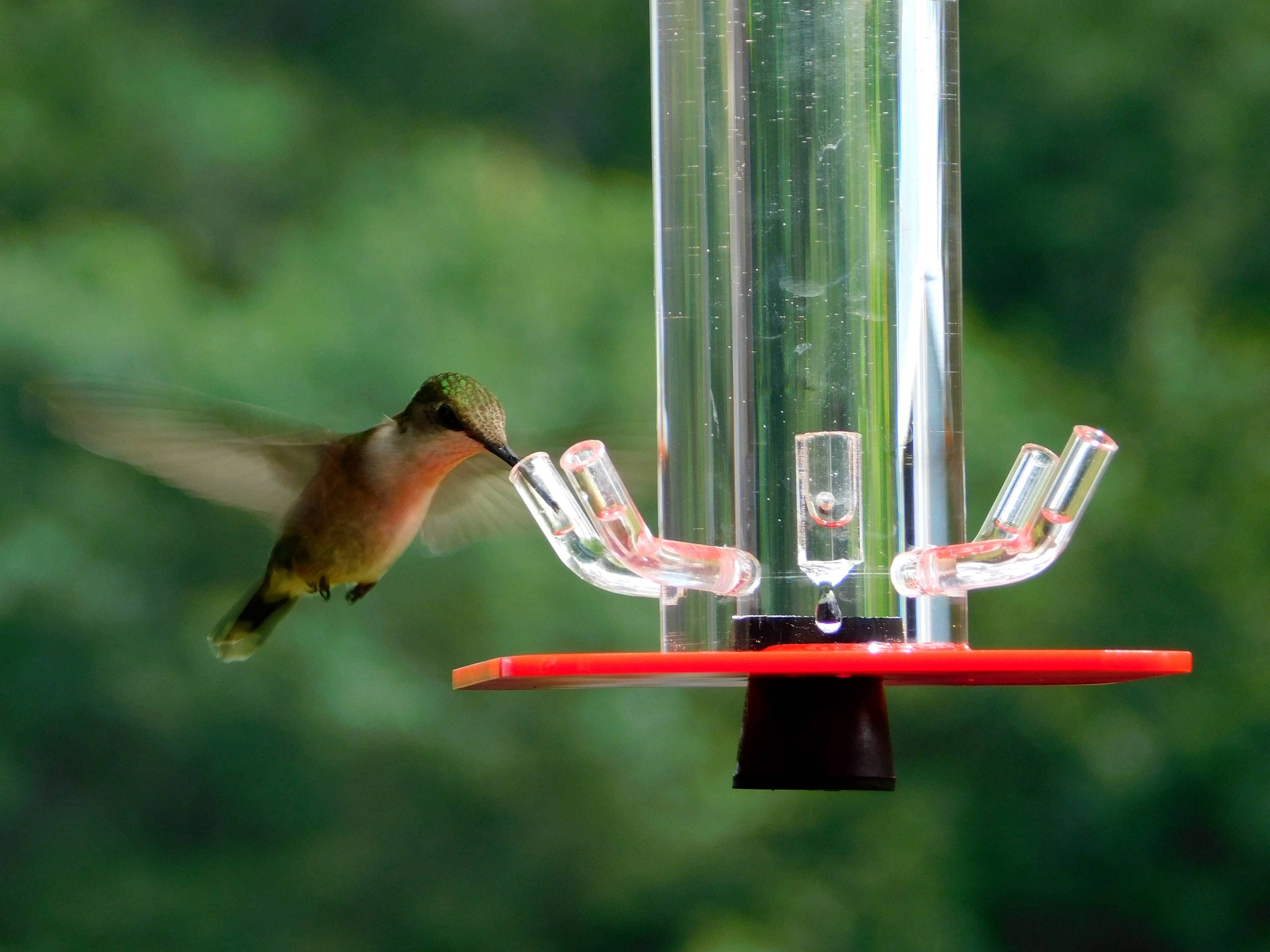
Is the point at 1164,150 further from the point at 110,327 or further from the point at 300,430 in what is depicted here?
the point at 300,430

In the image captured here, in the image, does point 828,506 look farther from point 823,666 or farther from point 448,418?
point 448,418

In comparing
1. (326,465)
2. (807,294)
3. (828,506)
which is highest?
(807,294)

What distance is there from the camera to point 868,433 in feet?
6.03

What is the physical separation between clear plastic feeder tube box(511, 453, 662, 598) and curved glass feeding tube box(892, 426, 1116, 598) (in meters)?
0.29

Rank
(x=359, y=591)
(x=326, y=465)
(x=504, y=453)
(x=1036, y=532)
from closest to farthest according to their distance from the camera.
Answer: (x=1036, y=532) → (x=504, y=453) → (x=326, y=465) → (x=359, y=591)

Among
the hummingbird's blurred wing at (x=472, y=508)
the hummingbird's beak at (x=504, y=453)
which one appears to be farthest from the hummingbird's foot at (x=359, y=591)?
the hummingbird's beak at (x=504, y=453)

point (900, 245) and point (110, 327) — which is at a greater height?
point (110, 327)

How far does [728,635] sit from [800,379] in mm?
278

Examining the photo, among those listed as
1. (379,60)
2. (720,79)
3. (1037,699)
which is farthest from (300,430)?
(379,60)

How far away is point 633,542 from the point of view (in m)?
1.67

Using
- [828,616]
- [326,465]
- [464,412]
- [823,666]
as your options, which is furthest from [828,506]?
[326,465]

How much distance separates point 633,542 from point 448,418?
740 millimetres

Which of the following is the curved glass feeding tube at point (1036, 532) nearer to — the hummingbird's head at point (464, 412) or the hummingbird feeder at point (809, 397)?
the hummingbird feeder at point (809, 397)

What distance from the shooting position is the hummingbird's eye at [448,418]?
234 centimetres
